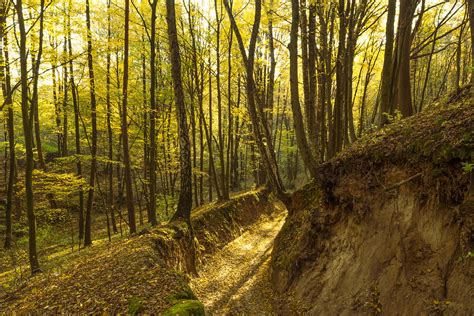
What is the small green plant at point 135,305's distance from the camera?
4715 millimetres

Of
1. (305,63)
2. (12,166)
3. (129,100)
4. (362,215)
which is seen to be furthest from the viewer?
(129,100)

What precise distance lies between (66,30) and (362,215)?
1213cm

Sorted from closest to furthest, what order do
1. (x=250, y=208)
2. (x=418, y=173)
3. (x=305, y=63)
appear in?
(x=418, y=173) < (x=305, y=63) < (x=250, y=208)

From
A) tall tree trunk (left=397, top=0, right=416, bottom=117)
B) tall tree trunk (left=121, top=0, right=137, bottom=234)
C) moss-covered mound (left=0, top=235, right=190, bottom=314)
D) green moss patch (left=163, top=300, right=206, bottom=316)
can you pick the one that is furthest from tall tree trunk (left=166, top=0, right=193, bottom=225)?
tall tree trunk (left=397, top=0, right=416, bottom=117)

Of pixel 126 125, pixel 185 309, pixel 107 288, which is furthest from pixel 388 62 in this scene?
pixel 107 288

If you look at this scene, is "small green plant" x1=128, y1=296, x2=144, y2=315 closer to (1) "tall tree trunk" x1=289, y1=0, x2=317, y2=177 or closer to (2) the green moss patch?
(2) the green moss patch

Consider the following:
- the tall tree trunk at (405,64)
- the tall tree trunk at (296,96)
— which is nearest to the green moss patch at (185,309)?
the tall tree trunk at (296,96)

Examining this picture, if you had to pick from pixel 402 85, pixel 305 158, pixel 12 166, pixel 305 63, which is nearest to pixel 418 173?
pixel 305 158

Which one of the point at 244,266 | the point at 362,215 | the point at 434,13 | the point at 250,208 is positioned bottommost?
the point at 244,266

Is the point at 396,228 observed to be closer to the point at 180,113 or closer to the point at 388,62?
the point at 388,62

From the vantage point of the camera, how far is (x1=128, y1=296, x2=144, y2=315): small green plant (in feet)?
15.5

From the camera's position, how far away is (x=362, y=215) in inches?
249

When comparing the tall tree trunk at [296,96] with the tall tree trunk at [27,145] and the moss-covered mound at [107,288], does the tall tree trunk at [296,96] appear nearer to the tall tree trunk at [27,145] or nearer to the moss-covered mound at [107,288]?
the moss-covered mound at [107,288]

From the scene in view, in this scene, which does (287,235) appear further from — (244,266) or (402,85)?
(402,85)
